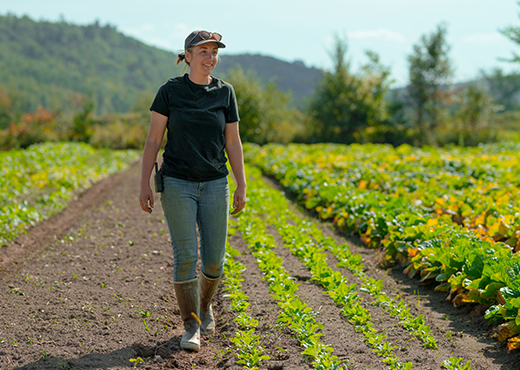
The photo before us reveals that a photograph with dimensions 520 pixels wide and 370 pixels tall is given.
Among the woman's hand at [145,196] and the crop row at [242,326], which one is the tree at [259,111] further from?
the woman's hand at [145,196]

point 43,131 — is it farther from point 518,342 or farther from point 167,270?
point 518,342

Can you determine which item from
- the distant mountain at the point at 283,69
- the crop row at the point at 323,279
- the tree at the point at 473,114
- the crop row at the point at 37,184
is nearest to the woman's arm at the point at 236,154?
the crop row at the point at 323,279

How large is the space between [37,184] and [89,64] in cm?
17203

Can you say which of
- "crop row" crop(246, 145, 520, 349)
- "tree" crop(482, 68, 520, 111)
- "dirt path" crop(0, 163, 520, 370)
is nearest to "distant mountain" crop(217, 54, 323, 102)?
"tree" crop(482, 68, 520, 111)

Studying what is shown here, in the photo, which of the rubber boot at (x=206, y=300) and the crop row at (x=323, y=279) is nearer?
the crop row at (x=323, y=279)

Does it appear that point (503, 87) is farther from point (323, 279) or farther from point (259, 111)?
point (323, 279)

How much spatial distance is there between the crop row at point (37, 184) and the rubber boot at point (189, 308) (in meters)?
4.02

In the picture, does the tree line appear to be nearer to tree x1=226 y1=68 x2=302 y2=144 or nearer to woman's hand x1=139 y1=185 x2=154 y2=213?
tree x1=226 y1=68 x2=302 y2=144

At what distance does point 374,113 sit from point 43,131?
20454mm

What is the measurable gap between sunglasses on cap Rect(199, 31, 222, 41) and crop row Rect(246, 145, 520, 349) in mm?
2745

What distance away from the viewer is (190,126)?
2930mm

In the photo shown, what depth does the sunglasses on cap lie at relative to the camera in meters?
2.91

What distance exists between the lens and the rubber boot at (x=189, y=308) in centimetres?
304

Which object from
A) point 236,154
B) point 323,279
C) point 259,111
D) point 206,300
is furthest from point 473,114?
point 206,300
